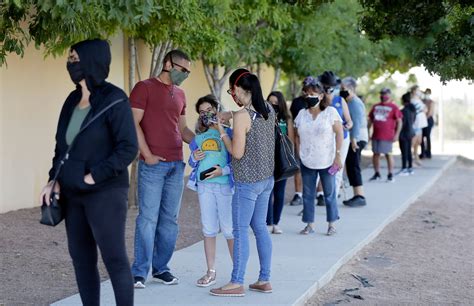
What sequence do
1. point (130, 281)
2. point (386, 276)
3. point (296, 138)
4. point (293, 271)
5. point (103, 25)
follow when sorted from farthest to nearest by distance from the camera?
1. point (296, 138)
2. point (103, 25)
3. point (386, 276)
4. point (293, 271)
5. point (130, 281)

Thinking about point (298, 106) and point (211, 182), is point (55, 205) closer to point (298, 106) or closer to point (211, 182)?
point (211, 182)

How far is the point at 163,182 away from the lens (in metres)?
7.56

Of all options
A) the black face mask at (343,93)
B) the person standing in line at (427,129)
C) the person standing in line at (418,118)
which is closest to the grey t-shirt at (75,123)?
the black face mask at (343,93)

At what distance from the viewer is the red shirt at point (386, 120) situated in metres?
17.4

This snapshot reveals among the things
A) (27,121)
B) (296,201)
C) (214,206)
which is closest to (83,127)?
(214,206)

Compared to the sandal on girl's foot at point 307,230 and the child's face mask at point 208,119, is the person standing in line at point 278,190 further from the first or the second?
the child's face mask at point 208,119

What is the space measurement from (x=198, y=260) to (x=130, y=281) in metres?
3.27

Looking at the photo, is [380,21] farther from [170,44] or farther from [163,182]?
[170,44]

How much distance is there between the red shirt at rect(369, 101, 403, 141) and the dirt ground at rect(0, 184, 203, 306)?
544 centimetres

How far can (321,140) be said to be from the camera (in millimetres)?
10641

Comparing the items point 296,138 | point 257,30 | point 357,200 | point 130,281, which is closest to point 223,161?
point 130,281

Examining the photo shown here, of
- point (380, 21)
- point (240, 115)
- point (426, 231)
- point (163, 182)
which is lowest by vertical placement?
point (426, 231)

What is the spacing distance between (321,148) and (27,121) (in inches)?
180

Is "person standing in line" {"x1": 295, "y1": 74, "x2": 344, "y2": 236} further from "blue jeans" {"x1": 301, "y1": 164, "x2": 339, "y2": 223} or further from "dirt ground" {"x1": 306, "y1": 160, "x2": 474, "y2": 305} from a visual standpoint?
"dirt ground" {"x1": 306, "y1": 160, "x2": 474, "y2": 305}
